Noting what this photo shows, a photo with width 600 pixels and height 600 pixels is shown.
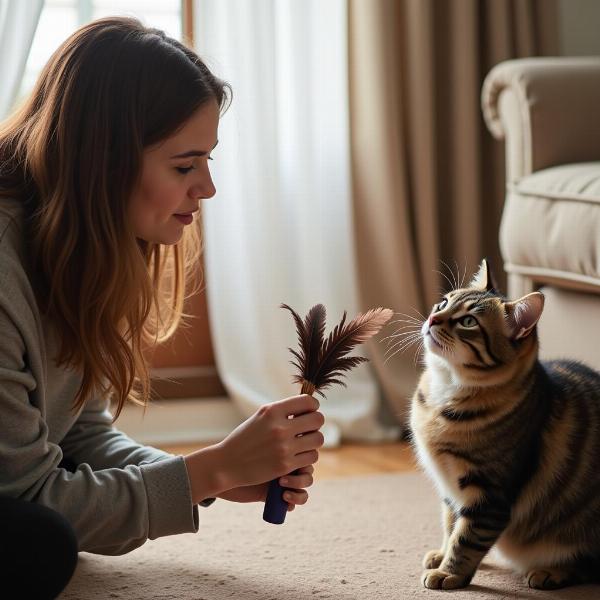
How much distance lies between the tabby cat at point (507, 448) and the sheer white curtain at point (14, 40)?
124 cm

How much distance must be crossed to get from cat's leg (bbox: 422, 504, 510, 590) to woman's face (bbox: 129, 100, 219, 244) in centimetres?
60

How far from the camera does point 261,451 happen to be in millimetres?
1325

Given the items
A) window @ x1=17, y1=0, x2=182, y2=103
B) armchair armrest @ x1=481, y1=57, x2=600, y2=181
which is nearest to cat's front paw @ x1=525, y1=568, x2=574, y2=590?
armchair armrest @ x1=481, y1=57, x2=600, y2=181

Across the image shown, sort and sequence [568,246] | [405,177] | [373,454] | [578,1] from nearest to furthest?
[568,246]
[373,454]
[405,177]
[578,1]

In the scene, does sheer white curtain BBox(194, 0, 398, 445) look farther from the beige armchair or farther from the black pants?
the black pants

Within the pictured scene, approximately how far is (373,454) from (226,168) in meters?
0.83

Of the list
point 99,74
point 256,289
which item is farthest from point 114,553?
point 256,289

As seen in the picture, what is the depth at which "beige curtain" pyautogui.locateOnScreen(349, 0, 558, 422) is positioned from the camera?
265 cm

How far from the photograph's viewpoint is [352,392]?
273 cm

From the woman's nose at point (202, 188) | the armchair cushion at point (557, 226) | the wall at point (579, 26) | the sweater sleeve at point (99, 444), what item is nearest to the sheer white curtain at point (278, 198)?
the armchair cushion at point (557, 226)

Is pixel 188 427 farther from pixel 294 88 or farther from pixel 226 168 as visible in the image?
pixel 294 88

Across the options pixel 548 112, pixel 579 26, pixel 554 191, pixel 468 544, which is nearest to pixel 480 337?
pixel 468 544

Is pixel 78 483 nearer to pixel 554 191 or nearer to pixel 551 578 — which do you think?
pixel 551 578

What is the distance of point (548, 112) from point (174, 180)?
118cm
